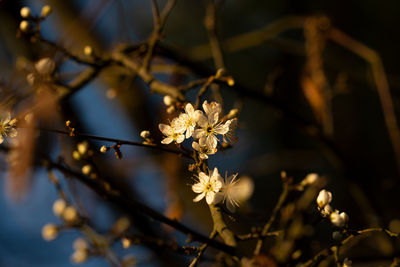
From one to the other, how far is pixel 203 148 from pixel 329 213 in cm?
30

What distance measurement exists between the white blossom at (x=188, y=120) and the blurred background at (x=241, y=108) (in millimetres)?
166

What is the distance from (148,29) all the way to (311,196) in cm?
501

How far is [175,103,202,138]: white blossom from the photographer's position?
80 centimetres

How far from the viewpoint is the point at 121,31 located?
1.69 meters

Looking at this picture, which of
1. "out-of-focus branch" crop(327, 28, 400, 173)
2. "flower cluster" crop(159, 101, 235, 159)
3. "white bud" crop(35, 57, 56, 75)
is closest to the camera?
"flower cluster" crop(159, 101, 235, 159)

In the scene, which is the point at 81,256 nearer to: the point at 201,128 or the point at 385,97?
the point at 201,128

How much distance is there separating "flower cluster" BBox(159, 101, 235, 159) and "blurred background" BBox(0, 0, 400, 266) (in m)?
0.16

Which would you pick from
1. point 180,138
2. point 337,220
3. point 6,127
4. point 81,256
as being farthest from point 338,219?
point 81,256

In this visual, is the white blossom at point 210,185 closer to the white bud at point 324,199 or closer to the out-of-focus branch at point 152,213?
the out-of-focus branch at point 152,213

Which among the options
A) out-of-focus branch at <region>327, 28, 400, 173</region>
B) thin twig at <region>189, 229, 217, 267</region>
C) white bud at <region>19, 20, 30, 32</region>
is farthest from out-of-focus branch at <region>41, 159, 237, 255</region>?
out-of-focus branch at <region>327, 28, 400, 173</region>

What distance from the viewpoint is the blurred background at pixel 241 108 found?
1.43 meters

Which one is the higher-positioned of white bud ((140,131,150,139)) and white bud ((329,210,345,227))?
white bud ((140,131,150,139))

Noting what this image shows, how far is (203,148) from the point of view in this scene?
0.80 m

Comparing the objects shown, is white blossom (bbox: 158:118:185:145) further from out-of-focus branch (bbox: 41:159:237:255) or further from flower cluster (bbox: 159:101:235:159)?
out-of-focus branch (bbox: 41:159:237:255)
